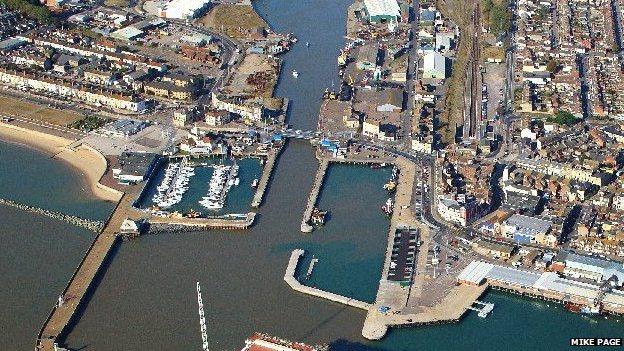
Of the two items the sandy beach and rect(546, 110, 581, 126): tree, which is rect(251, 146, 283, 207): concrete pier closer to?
the sandy beach

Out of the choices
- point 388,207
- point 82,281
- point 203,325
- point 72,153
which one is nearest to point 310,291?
point 203,325

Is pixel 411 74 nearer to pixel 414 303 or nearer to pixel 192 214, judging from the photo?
pixel 192 214

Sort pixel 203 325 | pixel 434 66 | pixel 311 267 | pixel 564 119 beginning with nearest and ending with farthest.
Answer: pixel 203 325, pixel 311 267, pixel 564 119, pixel 434 66

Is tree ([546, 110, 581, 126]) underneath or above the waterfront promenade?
above

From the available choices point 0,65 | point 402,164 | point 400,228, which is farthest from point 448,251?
point 0,65

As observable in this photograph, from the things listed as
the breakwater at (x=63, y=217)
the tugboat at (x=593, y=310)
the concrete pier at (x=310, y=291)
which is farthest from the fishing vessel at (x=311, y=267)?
the tugboat at (x=593, y=310)

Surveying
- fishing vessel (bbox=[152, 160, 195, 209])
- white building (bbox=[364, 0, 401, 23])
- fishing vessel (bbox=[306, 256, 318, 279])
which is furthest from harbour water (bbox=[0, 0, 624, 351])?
white building (bbox=[364, 0, 401, 23])

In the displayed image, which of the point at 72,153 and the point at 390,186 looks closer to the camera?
the point at 390,186

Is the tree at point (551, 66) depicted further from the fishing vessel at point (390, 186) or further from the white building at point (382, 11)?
the fishing vessel at point (390, 186)
